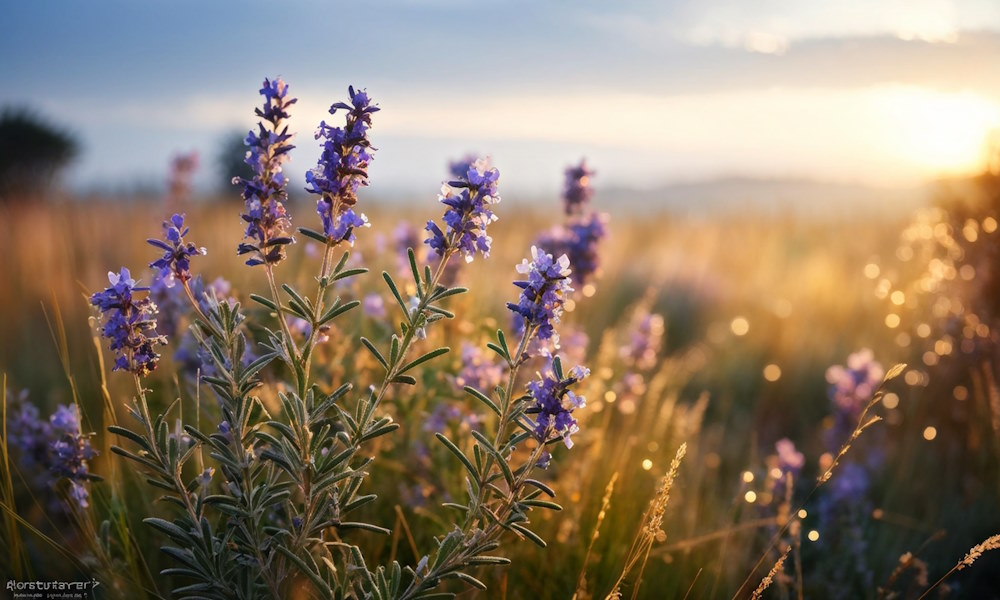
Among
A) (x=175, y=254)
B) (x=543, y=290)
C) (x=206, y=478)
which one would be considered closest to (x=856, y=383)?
(x=543, y=290)

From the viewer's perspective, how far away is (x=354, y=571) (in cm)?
204

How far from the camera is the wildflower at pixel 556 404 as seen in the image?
1.90 meters

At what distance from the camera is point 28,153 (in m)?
15.0

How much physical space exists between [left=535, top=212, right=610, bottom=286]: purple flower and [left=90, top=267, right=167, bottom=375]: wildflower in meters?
2.02

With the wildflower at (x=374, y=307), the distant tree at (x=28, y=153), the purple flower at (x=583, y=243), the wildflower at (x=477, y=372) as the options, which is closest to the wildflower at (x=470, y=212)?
the wildflower at (x=477, y=372)

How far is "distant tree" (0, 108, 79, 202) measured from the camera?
14.7 meters

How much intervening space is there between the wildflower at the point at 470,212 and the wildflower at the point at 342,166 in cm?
20

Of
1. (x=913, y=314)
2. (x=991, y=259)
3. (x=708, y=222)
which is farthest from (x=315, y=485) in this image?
(x=708, y=222)

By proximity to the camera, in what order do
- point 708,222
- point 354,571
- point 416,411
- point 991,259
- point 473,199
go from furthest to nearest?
point 708,222 → point 991,259 → point 416,411 → point 354,571 → point 473,199

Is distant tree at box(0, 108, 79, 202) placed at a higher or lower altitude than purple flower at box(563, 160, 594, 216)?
higher

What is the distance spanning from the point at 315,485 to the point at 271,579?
314mm

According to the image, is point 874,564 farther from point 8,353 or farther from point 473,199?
point 8,353

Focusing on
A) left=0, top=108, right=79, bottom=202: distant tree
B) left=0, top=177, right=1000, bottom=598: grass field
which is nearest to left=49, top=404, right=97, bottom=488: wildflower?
left=0, top=177, right=1000, bottom=598: grass field

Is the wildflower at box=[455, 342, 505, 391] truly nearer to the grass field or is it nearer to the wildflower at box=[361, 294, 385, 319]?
the grass field
